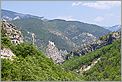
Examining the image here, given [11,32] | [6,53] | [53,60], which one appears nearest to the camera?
[6,53]

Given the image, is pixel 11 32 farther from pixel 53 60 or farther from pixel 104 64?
pixel 104 64

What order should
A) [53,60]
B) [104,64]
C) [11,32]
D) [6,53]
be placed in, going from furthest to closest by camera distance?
[104,64]
[53,60]
[11,32]
[6,53]

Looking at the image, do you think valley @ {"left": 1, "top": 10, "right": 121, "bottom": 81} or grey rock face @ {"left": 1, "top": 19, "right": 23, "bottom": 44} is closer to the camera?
valley @ {"left": 1, "top": 10, "right": 121, "bottom": 81}

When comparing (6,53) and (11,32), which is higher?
(6,53)

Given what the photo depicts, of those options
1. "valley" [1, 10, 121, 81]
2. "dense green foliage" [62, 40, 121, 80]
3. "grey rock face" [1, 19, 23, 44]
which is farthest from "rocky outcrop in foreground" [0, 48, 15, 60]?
"dense green foliage" [62, 40, 121, 80]

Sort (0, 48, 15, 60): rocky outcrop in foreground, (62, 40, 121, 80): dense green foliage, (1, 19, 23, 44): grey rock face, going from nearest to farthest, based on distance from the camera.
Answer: (0, 48, 15, 60): rocky outcrop in foreground → (1, 19, 23, 44): grey rock face → (62, 40, 121, 80): dense green foliage

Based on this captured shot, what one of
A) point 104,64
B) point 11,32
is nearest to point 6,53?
point 11,32

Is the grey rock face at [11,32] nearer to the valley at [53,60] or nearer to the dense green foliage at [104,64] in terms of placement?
the valley at [53,60]

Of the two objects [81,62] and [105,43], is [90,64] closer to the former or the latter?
[81,62]

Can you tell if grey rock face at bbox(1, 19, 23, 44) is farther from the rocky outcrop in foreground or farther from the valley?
the rocky outcrop in foreground

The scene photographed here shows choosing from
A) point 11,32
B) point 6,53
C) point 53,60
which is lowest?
point 53,60

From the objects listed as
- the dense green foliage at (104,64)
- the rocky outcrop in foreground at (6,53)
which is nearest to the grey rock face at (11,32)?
the rocky outcrop in foreground at (6,53)

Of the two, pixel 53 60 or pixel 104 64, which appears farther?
pixel 104 64

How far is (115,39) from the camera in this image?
10169 cm
